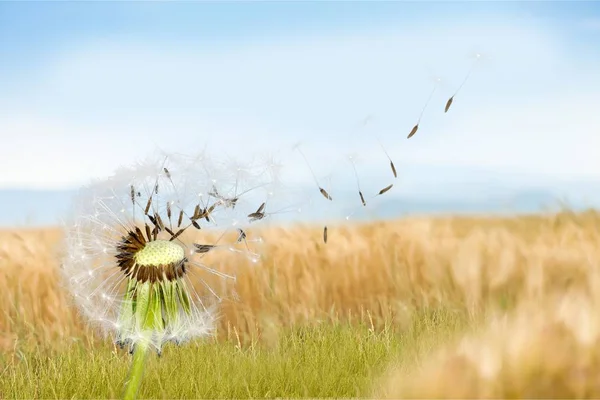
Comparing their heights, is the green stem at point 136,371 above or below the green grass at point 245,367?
above

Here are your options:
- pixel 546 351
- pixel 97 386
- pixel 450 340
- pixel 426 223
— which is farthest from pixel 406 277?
pixel 546 351

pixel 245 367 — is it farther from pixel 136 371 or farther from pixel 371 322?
pixel 136 371

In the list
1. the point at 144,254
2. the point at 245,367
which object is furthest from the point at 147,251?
the point at 245,367

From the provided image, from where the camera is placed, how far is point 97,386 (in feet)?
14.3

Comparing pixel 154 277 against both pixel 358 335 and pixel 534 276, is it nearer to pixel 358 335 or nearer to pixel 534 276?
pixel 358 335

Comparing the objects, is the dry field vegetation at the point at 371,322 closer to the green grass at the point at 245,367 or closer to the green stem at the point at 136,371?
the green grass at the point at 245,367

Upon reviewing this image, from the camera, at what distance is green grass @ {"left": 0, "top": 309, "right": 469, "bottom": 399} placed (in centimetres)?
420

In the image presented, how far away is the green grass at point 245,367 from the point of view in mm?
4195

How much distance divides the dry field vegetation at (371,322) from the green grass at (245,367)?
1 centimetres

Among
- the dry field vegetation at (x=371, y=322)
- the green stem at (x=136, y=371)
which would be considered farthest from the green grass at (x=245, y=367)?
the green stem at (x=136, y=371)

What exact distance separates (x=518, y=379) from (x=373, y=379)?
140 cm

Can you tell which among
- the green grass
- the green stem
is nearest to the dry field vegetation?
the green grass

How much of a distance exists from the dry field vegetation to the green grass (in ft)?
0.05

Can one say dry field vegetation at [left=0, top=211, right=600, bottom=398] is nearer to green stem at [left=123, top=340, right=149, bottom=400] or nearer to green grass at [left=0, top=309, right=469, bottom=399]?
green grass at [left=0, top=309, right=469, bottom=399]
